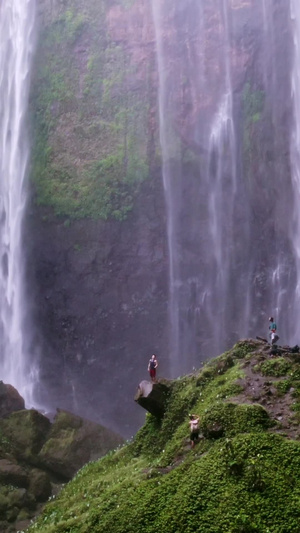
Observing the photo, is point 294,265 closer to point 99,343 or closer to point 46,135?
point 99,343

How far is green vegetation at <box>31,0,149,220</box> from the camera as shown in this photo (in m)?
32.7

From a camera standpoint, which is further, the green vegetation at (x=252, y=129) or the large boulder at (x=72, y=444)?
the green vegetation at (x=252, y=129)

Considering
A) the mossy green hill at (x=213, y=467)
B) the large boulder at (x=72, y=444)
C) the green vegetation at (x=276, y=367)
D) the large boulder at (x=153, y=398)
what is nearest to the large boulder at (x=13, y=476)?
the large boulder at (x=72, y=444)

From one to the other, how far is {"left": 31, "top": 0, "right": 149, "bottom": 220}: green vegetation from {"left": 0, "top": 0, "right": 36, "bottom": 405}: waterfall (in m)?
0.87

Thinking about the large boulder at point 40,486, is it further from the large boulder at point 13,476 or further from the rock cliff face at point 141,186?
the rock cliff face at point 141,186

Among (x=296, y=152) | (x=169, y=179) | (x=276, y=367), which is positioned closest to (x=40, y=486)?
(x=276, y=367)

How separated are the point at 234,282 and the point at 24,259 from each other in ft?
38.2

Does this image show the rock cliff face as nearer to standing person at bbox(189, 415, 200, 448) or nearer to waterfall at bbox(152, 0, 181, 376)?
waterfall at bbox(152, 0, 181, 376)

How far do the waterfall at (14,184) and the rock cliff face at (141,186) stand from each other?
83cm

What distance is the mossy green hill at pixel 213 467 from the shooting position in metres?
7.75

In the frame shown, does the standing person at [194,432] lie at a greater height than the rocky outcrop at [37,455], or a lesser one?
lesser

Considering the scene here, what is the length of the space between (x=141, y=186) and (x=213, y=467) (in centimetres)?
2521

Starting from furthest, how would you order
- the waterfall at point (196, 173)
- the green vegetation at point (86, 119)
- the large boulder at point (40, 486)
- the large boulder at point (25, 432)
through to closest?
the green vegetation at point (86, 119)
the waterfall at point (196, 173)
the large boulder at point (25, 432)
the large boulder at point (40, 486)

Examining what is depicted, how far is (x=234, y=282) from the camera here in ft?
99.3
